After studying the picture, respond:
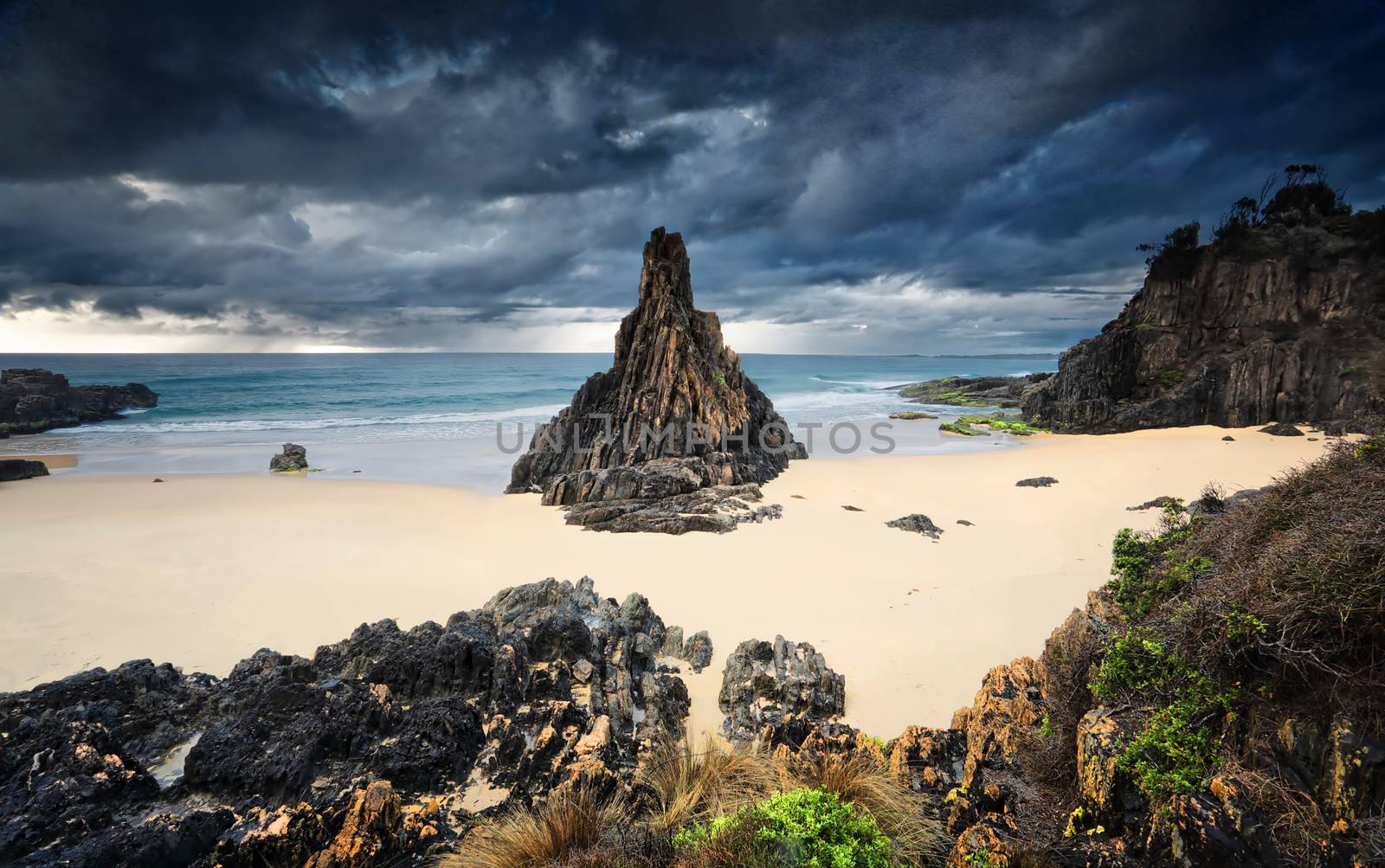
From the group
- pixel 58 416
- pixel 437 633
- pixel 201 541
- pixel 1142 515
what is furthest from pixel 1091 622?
pixel 58 416

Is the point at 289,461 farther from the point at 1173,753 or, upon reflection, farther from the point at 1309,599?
A: the point at 1309,599

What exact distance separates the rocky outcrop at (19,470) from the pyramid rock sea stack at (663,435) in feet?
67.8

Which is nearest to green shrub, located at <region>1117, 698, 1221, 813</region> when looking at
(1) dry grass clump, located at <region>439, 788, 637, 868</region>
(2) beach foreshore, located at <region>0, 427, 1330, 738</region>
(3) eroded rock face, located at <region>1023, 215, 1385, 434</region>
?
(1) dry grass clump, located at <region>439, 788, 637, 868</region>

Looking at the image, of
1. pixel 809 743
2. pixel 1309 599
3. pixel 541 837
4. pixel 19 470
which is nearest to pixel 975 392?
pixel 809 743

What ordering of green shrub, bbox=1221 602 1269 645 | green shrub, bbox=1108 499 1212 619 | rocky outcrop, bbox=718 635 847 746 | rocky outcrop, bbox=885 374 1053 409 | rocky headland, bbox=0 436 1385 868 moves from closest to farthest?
rocky headland, bbox=0 436 1385 868, green shrub, bbox=1221 602 1269 645, green shrub, bbox=1108 499 1212 619, rocky outcrop, bbox=718 635 847 746, rocky outcrop, bbox=885 374 1053 409

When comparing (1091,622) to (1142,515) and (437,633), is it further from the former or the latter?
(1142,515)

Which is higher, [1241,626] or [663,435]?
[663,435]

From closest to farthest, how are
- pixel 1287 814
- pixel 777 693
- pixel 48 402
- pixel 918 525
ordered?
pixel 1287 814
pixel 777 693
pixel 918 525
pixel 48 402

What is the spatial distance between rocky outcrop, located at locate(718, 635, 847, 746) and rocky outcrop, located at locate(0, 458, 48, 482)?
105ft

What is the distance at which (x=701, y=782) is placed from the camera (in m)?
5.09

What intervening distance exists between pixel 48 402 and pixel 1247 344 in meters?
90.2

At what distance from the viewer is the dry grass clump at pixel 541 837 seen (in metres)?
4.07

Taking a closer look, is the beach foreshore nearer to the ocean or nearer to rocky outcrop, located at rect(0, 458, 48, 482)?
rocky outcrop, located at rect(0, 458, 48, 482)

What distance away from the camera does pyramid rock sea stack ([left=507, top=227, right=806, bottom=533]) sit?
56.2 feet
